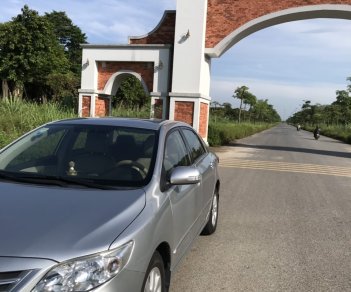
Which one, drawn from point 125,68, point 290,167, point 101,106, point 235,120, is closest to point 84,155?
point 290,167

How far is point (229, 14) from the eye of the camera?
21672 millimetres

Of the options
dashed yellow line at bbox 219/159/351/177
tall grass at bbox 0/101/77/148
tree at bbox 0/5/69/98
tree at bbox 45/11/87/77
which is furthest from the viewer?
tree at bbox 45/11/87/77

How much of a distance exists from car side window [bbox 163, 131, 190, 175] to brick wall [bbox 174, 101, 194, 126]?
16.3 meters

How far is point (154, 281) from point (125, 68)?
2024 centimetres

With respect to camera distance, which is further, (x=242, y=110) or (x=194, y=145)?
(x=242, y=110)

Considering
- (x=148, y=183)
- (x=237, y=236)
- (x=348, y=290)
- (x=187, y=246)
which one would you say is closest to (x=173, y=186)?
(x=148, y=183)

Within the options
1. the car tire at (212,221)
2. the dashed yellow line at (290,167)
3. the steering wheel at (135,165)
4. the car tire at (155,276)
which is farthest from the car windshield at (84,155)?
the dashed yellow line at (290,167)

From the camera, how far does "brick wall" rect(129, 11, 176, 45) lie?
22547 millimetres

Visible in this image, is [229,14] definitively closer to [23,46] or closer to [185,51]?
[185,51]

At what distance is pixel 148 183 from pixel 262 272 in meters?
1.96

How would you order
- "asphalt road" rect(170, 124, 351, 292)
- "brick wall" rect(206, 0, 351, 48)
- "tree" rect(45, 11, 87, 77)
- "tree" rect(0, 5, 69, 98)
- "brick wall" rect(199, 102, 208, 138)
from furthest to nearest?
1. "tree" rect(45, 11, 87, 77)
2. "tree" rect(0, 5, 69, 98)
3. "brick wall" rect(199, 102, 208, 138)
4. "brick wall" rect(206, 0, 351, 48)
5. "asphalt road" rect(170, 124, 351, 292)

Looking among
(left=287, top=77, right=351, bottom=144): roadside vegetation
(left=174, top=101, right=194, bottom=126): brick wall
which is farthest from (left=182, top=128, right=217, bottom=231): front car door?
(left=287, top=77, right=351, bottom=144): roadside vegetation

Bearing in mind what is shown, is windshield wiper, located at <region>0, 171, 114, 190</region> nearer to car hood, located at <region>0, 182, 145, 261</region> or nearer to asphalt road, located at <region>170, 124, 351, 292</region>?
car hood, located at <region>0, 182, 145, 261</region>

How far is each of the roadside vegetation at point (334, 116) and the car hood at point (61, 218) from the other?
4140cm
